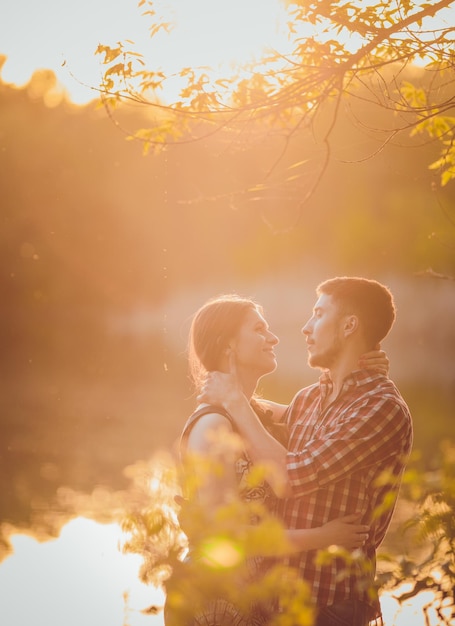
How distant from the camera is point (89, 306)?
58.3 meters

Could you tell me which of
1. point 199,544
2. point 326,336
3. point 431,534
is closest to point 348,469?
point 326,336

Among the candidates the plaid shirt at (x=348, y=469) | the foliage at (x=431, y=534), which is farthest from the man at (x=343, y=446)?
the foliage at (x=431, y=534)

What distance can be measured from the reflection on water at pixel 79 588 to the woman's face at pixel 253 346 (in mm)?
2945

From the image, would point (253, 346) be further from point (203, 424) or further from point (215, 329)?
point (203, 424)

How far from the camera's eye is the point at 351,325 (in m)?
4.17

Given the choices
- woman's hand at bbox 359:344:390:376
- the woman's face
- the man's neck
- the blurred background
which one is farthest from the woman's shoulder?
the blurred background

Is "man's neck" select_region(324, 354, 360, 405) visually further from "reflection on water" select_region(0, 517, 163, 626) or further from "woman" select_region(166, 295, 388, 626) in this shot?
"reflection on water" select_region(0, 517, 163, 626)

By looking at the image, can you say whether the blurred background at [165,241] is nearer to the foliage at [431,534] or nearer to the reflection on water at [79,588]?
the reflection on water at [79,588]

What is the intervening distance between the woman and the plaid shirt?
0.32 ft

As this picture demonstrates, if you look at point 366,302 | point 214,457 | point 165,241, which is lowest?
point 214,457

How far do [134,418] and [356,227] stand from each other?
1216 inches

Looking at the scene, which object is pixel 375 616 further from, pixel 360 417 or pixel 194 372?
pixel 194 372

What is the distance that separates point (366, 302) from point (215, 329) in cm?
66

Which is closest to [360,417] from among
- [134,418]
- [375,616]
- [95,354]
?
[375,616]
